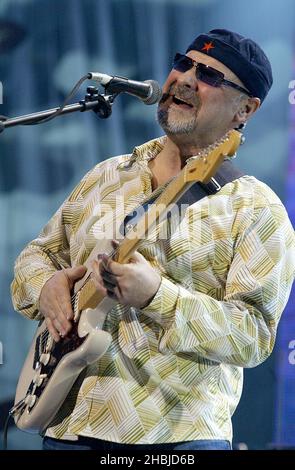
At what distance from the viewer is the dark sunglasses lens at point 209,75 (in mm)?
2434

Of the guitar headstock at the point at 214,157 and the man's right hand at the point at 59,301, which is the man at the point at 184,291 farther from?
the guitar headstock at the point at 214,157

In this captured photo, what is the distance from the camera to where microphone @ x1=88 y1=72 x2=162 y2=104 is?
7.32 feet

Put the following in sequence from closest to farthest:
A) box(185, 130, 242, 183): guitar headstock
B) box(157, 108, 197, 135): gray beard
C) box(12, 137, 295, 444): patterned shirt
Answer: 1. box(185, 130, 242, 183): guitar headstock
2. box(12, 137, 295, 444): patterned shirt
3. box(157, 108, 197, 135): gray beard

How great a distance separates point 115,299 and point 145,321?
15 centimetres

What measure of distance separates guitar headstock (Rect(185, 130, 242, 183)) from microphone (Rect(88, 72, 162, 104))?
304 mm

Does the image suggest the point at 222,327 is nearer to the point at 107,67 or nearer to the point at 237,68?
the point at 237,68

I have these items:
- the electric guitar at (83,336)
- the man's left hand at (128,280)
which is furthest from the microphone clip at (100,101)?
the man's left hand at (128,280)

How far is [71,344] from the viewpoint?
2.18 meters

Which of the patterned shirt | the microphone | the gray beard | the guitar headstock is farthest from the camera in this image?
the gray beard


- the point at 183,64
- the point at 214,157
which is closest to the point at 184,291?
the point at 214,157

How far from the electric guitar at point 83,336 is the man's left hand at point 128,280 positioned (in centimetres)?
4

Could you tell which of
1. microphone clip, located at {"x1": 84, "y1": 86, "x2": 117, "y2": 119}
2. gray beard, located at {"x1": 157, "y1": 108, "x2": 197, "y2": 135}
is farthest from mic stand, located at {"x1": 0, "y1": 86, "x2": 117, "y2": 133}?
gray beard, located at {"x1": 157, "y1": 108, "x2": 197, "y2": 135}

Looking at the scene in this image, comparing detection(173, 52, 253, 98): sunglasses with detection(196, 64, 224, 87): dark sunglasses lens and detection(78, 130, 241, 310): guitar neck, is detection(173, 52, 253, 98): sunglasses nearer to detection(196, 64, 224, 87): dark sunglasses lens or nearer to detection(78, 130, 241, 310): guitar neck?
detection(196, 64, 224, 87): dark sunglasses lens

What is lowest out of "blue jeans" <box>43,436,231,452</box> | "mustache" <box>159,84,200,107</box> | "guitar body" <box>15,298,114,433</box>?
"blue jeans" <box>43,436,231,452</box>
